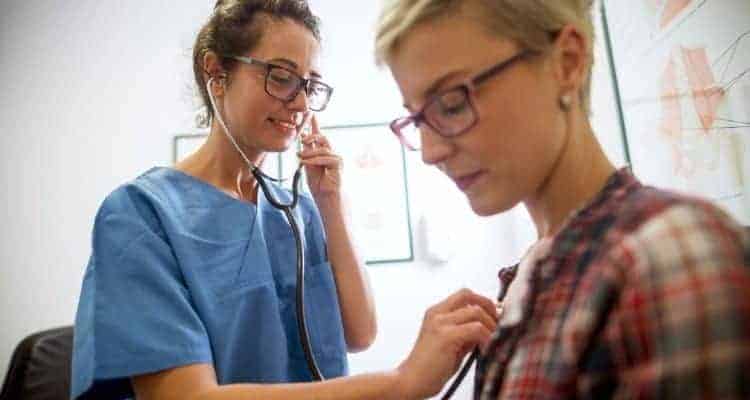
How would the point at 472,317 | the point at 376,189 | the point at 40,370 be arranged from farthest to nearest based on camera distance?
the point at 376,189 < the point at 40,370 < the point at 472,317

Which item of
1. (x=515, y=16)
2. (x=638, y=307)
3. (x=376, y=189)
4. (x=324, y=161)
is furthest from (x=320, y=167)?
(x=376, y=189)

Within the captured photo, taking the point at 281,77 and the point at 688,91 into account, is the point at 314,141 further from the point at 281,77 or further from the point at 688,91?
the point at 688,91

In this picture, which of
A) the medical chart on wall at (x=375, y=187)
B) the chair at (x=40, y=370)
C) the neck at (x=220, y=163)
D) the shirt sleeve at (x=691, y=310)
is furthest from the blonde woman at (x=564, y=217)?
the medical chart on wall at (x=375, y=187)

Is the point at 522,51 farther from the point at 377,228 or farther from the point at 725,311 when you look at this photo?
the point at 377,228

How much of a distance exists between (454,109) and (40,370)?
123 cm

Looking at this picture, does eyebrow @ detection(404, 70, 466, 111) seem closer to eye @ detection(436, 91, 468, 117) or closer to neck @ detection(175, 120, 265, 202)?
eye @ detection(436, 91, 468, 117)

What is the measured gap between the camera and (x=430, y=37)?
0.50 meters

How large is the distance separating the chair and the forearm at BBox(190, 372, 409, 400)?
0.82 m

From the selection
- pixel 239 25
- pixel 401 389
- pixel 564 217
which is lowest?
pixel 401 389

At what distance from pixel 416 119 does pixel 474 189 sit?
0.33 feet

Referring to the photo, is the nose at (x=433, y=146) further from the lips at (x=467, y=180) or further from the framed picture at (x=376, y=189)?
the framed picture at (x=376, y=189)

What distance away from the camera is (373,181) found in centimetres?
194

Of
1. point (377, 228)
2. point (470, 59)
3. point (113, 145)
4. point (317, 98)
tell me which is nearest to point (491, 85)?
point (470, 59)

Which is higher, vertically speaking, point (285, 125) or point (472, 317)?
point (285, 125)
